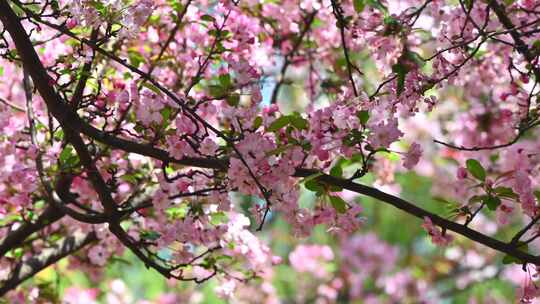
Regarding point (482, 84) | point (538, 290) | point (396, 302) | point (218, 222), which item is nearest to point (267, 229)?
point (396, 302)

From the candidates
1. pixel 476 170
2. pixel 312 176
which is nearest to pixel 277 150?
pixel 312 176

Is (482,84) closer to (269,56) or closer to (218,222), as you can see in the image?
(269,56)

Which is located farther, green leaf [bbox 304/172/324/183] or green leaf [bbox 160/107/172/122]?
green leaf [bbox 160/107/172/122]

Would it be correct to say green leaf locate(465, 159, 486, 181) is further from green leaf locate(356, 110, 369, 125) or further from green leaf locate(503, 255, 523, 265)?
green leaf locate(356, 110, 369, 125)

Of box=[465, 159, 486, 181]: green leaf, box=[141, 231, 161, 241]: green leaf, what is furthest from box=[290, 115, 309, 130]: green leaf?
box=[141, 231, 161, 241]: green leaf

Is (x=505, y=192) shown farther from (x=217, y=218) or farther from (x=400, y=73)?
(x=217, y=218)

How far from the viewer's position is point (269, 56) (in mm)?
3385

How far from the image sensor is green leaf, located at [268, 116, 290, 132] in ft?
6.82

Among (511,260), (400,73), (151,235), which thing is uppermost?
(151,235)

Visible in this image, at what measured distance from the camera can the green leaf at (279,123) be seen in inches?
81.9

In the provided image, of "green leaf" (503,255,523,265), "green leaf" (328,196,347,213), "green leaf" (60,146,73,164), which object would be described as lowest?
"green leaf" (503,255,523,265)

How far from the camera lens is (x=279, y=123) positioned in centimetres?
208

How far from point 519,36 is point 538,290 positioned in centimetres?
76

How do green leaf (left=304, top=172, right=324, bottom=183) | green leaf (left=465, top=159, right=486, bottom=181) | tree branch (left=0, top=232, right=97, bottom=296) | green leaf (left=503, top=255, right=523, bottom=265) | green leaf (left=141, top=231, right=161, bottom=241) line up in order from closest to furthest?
green leaf (left=304, top=172, right=324, bottom=183)
green leaf (left=503, top=255, right=523, bottom=265)
green leaf (left=465, top=159, right=486, bottom=181)
green leaf (left=141, top=231, right=161, bottom=241)
tree branch (left=0, top=232, right=97, bottom=296)
